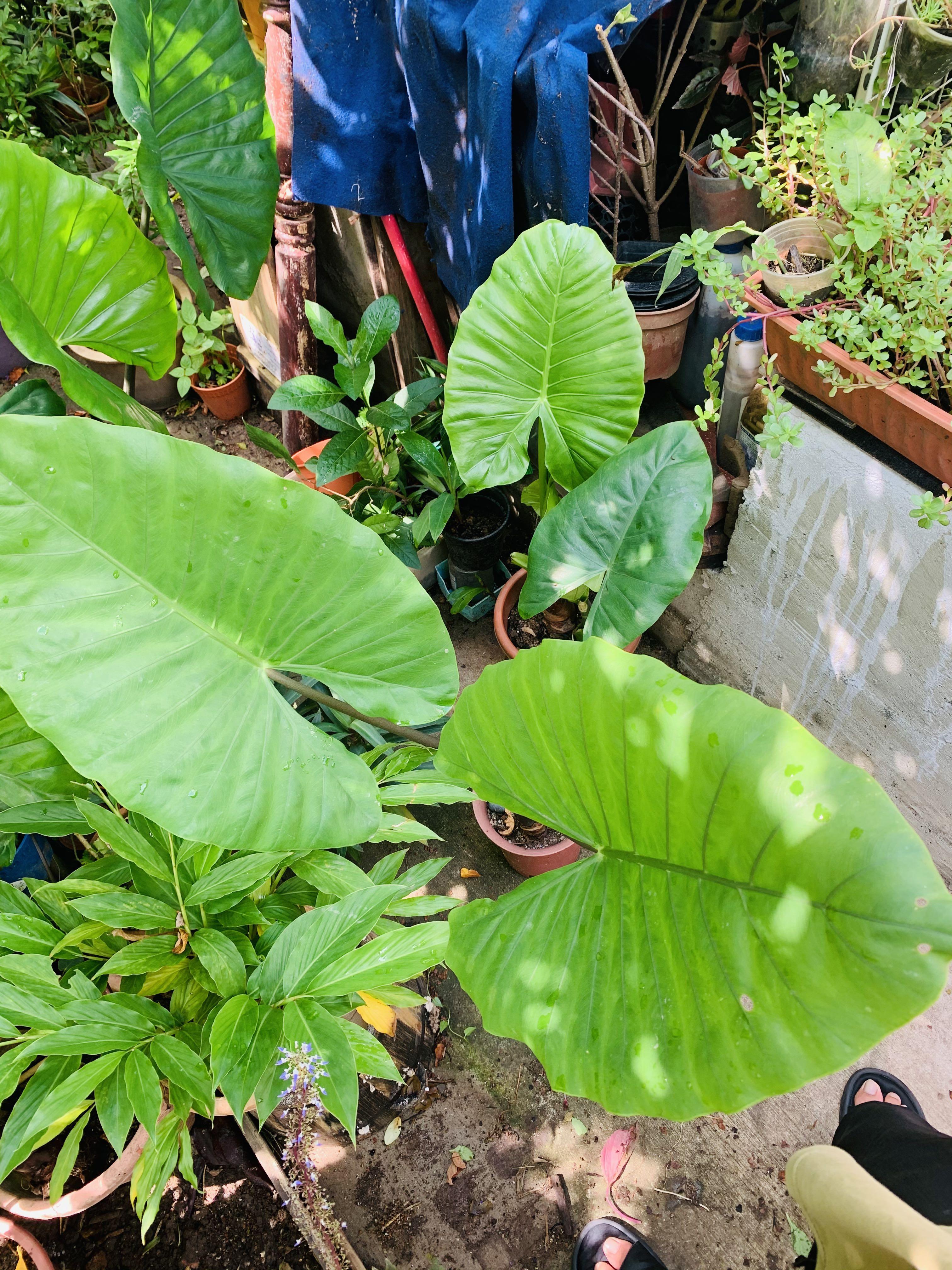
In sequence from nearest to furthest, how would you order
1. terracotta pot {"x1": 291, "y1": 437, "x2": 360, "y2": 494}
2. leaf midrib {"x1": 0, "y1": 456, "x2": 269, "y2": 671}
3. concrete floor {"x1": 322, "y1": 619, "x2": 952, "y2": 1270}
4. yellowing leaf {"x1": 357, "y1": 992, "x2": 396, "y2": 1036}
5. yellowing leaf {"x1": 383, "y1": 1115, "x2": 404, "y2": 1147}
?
1. leaf midrib {"x1": 0, "y1": 456, "x2": 269, "y2": 671}
2. yellowing leaf {"x1": 357, "y1": 992, "x2": 396, "y2": 1036}
3. concrete floor {"x1": 322, "y1": 619, "x2": 952, "y2": 1270}
4. yellowing leaf {"x1": 383, "y1": 1115, "x2": 404, "y2": 1147}
5. terracotta pot {"x1": 291, "y1": 437, "x2": 360, "y2": 494}

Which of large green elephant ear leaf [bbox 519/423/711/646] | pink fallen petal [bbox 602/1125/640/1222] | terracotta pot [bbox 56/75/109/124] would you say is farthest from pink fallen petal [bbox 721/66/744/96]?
terracotta pot [bbox 56/75/109/124]

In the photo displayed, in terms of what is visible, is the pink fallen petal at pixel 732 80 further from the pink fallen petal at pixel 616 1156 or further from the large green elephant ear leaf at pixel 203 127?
the pink fallen petal at pixel 616 1156

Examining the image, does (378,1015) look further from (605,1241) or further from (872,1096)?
(872,1096)

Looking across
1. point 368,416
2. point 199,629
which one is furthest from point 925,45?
point 199,629

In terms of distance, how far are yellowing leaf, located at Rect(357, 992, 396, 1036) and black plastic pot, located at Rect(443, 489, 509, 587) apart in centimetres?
110

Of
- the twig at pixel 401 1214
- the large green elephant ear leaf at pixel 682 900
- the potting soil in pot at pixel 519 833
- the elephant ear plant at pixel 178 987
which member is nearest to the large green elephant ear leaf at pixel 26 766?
the elephant ear plant at pixel 178 987

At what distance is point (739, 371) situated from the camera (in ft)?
5.48

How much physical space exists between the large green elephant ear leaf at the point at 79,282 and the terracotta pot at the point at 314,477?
2.14 feet

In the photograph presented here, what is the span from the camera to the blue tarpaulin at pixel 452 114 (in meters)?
1.40

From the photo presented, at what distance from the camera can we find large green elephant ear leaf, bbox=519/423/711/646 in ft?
3.92

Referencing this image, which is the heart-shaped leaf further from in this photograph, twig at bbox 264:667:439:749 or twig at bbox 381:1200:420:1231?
twig at bbox 381:1200:420:1231

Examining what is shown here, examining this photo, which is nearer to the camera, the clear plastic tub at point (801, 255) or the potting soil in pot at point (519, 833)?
the clear plastic tub at point (801, 255)

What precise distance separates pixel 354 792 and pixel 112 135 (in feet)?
10.6

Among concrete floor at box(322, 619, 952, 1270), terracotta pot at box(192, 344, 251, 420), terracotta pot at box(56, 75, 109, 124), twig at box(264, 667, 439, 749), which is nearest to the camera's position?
twig at box(264, 667, 439, 749)
